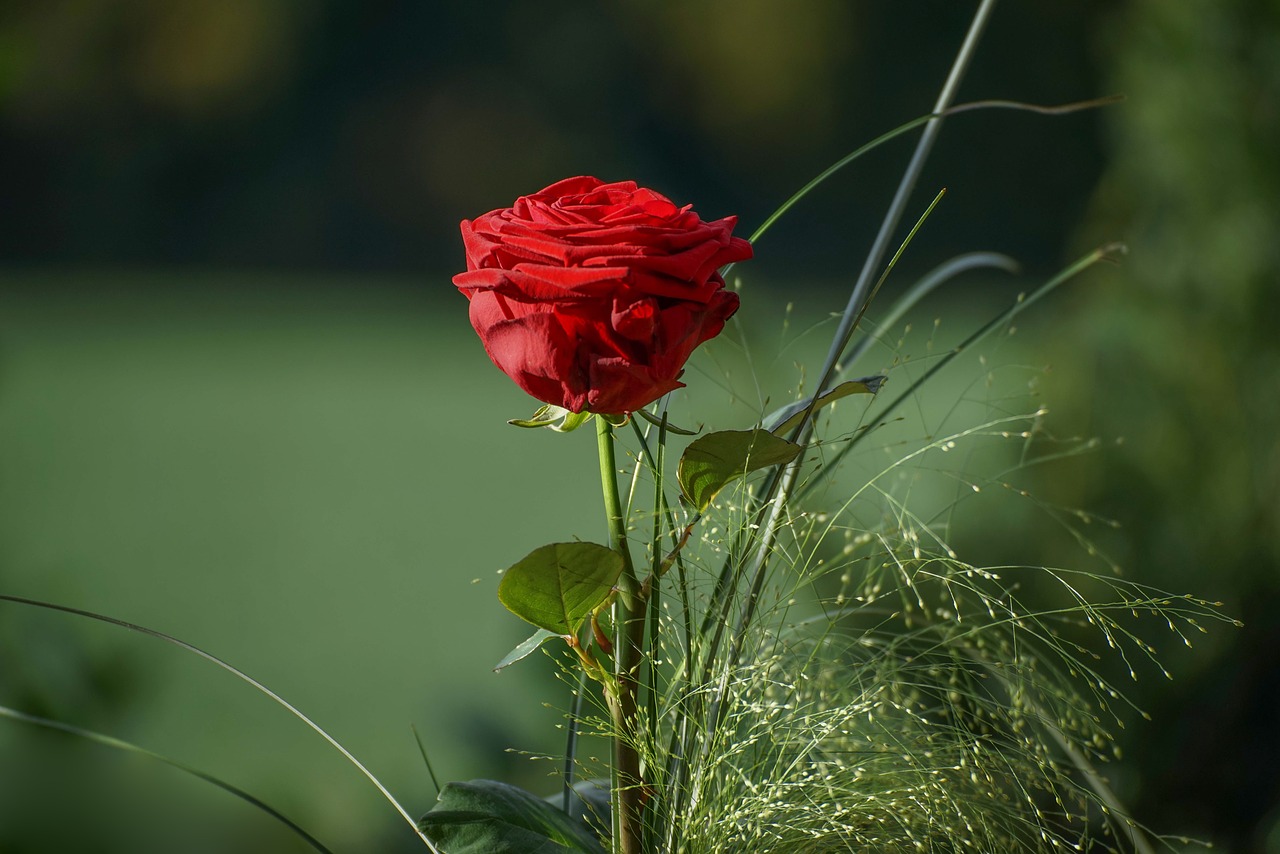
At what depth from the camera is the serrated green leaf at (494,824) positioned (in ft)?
0.59

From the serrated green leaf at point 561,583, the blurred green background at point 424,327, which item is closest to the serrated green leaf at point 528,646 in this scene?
the serrated green leaf at point 561,583

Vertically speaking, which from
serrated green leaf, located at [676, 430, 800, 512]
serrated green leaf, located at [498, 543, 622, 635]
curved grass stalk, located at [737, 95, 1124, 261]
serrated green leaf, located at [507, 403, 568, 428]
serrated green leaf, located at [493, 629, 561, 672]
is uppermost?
curved grass stalk, located at [737, 95, 1124, 261]

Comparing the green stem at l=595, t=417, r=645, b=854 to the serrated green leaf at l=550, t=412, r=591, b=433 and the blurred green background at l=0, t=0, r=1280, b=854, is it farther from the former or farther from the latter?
the blurred green background at l=0, t=0, r=1280, b=854

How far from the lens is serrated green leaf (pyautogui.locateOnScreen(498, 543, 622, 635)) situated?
0.17m

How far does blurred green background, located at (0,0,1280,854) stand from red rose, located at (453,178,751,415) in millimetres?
219

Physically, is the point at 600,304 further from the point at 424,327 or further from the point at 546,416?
the point at 424,327

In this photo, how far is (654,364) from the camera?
165 mm

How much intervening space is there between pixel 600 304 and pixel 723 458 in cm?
3

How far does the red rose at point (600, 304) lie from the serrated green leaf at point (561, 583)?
0.07 feet

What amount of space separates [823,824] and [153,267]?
10.6ft

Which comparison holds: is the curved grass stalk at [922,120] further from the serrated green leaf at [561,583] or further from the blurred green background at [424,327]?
the blurred green background at [424,327]

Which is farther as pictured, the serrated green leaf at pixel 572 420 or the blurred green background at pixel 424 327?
the blurred green background at pixel 424 327

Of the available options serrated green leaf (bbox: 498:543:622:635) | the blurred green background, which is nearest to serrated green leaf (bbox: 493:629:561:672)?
serrated green leaf (bbox: 498:543:622:635)

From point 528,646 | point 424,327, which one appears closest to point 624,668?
point 528,646
